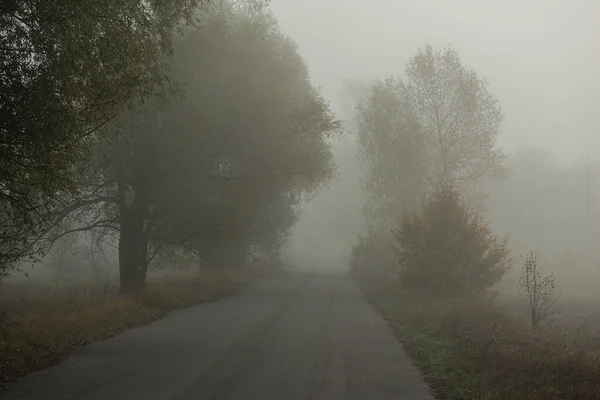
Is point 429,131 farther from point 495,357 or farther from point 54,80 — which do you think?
point 54,80

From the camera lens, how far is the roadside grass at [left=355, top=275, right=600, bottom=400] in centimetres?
813

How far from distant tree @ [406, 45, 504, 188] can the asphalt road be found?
25.1 meters

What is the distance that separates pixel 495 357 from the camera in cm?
1004

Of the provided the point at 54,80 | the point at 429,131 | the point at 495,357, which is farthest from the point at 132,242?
the point at 429,131

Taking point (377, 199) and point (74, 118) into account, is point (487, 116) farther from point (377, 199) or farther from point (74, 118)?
point (74, 118)

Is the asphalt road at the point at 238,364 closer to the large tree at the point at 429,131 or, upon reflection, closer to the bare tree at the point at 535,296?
the bare tree at the point at 535,296

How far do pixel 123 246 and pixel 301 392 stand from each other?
1543 cm

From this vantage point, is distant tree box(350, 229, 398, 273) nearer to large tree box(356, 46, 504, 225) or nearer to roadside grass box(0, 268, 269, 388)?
large tree box(356, 46, 504, 225)

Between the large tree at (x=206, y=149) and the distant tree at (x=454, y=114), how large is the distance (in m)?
16.8

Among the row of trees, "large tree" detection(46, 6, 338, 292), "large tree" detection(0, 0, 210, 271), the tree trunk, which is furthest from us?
the tree trunk

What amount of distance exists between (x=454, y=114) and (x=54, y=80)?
33.3m

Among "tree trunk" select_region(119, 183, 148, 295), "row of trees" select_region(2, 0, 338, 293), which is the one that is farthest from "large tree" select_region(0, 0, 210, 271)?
"tree trunk" select_region(119, 183, 148, 295)

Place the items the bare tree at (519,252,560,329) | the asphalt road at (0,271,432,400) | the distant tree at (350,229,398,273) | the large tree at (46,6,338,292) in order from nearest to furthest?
the asphalt road at (0,271,432,400) < the bare tree at (519,252,560,329) < the large tree at (46,6,338,292) < the distant tree at (350,229,398,273)

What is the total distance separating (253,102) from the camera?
74.8 ft
